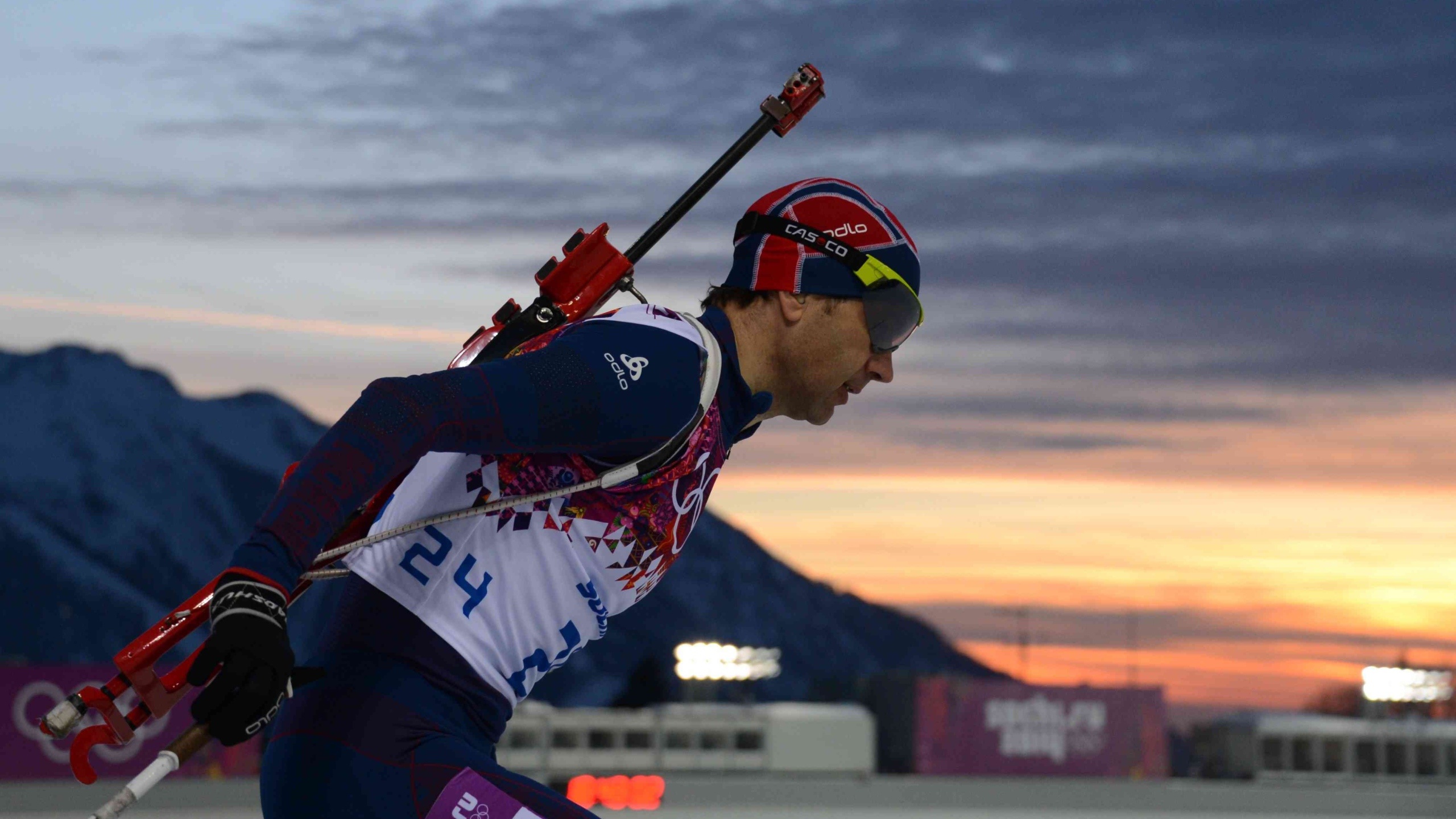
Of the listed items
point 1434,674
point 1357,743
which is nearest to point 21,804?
point 1357,743

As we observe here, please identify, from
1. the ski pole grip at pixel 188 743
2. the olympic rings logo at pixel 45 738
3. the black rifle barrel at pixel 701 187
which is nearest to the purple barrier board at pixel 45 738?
the olympic rings logo at pixel 45 738

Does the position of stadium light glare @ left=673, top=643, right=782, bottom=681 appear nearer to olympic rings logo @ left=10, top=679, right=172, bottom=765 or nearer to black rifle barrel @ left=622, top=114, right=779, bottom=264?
olympic rings logo @ left=10, top=679, right=172, bottom=765

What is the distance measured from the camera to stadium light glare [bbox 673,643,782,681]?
169 ft

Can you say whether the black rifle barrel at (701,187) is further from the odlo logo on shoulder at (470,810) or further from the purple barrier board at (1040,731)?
the purple barrier board at (1040,731)

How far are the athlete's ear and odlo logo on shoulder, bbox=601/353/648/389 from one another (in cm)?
58

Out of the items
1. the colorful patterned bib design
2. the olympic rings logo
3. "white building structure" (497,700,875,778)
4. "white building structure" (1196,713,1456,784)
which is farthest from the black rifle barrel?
"white building structure" (1196,713,1456,784)

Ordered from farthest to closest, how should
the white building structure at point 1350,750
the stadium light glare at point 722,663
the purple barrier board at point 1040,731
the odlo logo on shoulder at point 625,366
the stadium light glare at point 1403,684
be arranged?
the stadium light glare at point 1403,684 < the stadium light glare at point 722,663 < the white building structure at point 1350,750 < the purple barrier board at point 1040,731 < the odlo logo on shoulder at point 625,366

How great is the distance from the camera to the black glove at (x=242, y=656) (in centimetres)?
252

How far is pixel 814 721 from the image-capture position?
4550 centimetres

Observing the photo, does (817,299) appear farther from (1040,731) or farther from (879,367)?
(1040,731)

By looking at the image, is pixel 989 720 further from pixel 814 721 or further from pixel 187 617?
pixel 187 617

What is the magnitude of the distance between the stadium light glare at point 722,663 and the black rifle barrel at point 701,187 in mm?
47366

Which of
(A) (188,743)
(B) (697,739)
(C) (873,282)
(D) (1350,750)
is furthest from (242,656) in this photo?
(D) (1350,750)

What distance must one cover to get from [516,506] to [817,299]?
0.80m
